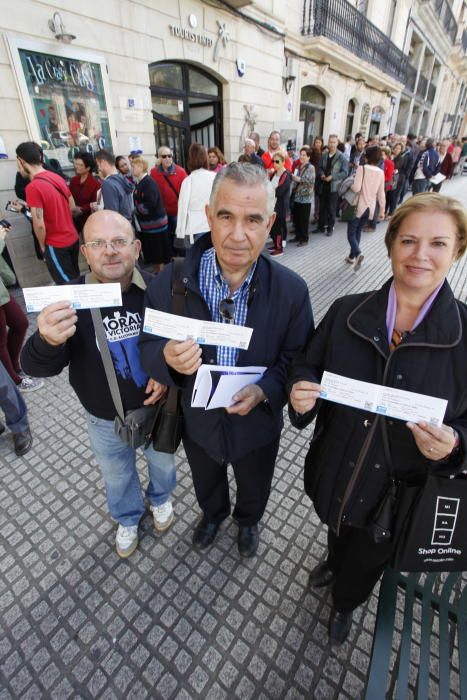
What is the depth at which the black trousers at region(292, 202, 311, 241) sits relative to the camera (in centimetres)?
754

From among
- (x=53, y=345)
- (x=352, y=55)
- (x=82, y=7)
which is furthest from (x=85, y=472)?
(x=352, y=55)

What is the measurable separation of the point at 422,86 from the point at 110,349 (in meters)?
32.7

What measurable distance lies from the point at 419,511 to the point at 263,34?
1141cm

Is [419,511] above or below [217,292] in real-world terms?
below

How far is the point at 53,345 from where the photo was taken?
4.49 feet

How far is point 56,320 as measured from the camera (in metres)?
1.24

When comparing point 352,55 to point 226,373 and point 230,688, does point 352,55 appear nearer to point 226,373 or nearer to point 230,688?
point 226,373

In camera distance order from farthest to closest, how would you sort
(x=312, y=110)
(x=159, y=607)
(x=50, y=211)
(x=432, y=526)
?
1. (x=312, y=110)
2. (x=50, y=211)
3. (x=159, y=607)
4. (x=432, y=526)

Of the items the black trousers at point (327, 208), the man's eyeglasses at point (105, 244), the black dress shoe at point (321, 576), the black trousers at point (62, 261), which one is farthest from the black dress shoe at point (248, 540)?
the black trousers at point (327, 208)

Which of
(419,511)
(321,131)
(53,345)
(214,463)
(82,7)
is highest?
(82,7)

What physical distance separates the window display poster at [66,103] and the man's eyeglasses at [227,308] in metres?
5.37

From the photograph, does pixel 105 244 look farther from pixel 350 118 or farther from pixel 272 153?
pixel 350 118

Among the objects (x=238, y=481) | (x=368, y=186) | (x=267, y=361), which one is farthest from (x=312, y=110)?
(x=238, y=481)

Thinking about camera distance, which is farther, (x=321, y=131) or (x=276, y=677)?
(x=321, y=131)
